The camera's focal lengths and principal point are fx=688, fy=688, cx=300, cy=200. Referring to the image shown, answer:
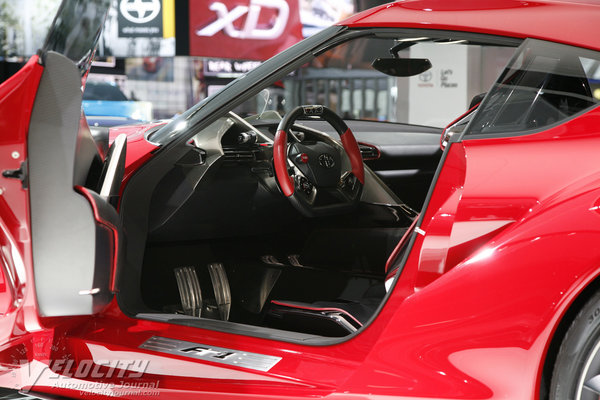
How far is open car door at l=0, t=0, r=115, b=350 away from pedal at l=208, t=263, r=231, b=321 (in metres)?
0.68

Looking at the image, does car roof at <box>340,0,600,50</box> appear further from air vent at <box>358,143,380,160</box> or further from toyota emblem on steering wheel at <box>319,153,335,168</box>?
air vent at <box>358,143,380,160</box>

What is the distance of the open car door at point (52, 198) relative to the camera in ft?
5.49

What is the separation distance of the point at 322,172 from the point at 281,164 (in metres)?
0.32

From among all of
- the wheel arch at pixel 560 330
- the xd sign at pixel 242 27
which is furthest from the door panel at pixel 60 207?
the xd sign at pixel 242 27

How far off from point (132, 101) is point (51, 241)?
7.08 metres

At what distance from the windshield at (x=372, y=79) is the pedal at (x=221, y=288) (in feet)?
1.98

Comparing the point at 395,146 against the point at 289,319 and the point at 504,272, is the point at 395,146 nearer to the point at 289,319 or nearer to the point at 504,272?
the point at 289,319

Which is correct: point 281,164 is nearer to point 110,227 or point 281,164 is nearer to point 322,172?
point 322,172

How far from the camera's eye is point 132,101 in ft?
28.0

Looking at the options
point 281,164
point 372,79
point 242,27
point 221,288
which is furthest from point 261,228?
point 372,79

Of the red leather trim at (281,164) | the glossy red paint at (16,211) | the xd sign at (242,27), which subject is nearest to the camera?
the glossy red paint at (16,211)

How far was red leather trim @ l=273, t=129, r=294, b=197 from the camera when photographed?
7.14ft

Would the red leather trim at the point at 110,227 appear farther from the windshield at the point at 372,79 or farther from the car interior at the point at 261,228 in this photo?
the windshield at the point at 372,79

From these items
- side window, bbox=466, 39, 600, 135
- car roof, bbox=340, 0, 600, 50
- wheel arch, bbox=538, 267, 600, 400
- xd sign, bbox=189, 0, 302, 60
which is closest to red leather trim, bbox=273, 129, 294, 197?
car roof, bbox=340, 0, 600, 50
